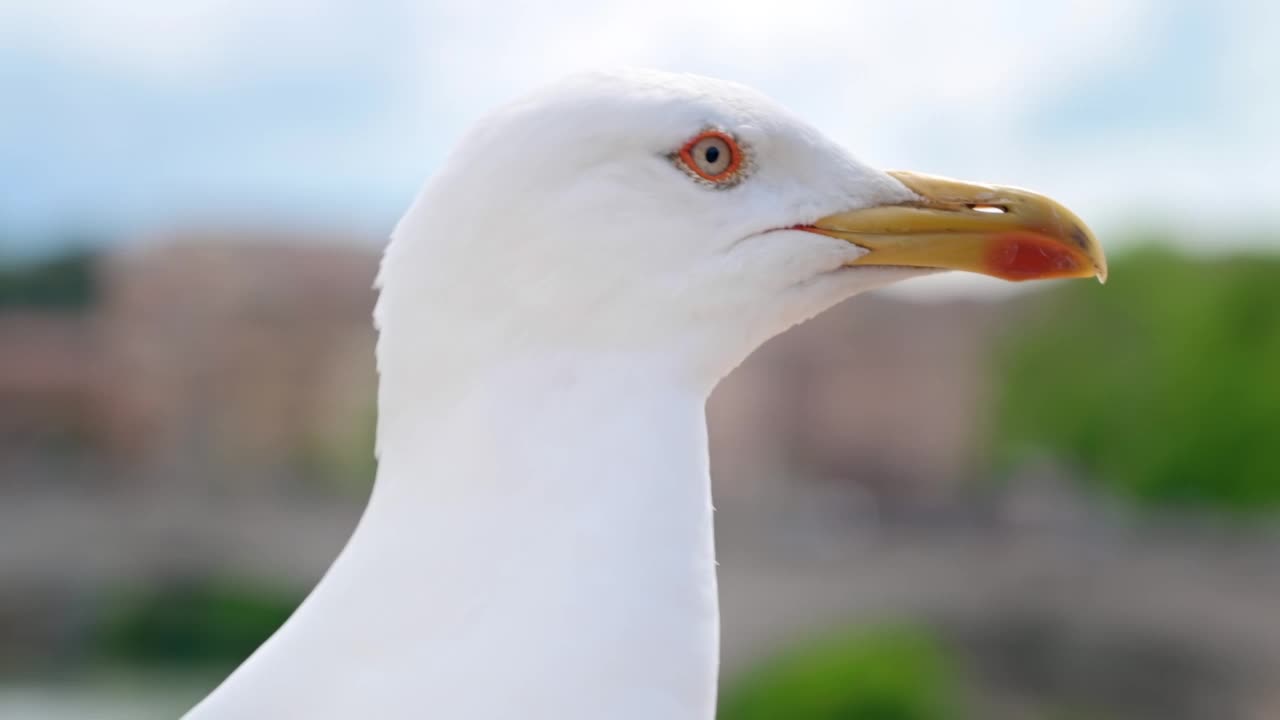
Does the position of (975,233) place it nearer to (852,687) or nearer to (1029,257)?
(1029,257)

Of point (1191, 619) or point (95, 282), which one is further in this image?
point (95, 282)

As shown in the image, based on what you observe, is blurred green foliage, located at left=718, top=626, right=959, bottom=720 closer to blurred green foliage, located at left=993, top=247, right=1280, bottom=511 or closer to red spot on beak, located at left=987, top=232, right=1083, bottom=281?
blurred green foliage, located at left=993, top=247, right=1280, bottom=511

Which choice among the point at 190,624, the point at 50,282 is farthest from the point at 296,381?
the point at 190,624

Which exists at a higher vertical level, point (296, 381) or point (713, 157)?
point (296, 381)

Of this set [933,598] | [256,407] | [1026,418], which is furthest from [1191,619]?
[256,407]

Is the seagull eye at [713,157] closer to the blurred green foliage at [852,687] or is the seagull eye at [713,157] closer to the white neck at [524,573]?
the white neck at [524,573]

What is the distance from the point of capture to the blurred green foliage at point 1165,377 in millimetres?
22062

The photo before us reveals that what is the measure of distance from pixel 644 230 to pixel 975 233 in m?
0.37

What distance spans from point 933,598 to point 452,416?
18.5 meters

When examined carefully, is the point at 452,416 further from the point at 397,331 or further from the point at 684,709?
the point at 684,709

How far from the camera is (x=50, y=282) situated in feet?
94.3

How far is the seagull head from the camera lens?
137 cm

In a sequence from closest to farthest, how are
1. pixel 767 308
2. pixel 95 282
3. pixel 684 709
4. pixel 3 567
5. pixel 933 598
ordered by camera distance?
pixel 684 709, pixel 767 308, pixel 933 598, pixel 3 567, pixel 95 282

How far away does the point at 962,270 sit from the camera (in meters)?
1.54
